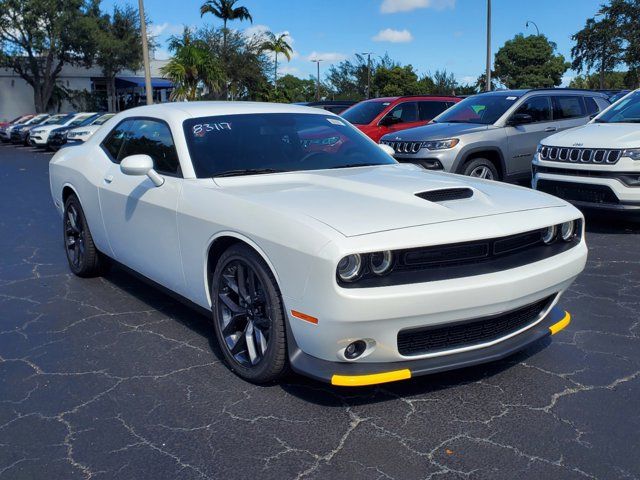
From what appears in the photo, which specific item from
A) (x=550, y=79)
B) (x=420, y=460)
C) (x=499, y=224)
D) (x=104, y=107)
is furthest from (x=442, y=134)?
(x=550, y=79)

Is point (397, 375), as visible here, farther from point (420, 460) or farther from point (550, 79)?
point (550, 79)

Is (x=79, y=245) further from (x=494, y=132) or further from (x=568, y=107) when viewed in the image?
(x=568, y=107)

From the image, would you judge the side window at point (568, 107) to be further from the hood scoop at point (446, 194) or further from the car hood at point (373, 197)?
the hood scoop at point (446, 194)

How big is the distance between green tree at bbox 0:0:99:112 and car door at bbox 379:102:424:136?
114ft

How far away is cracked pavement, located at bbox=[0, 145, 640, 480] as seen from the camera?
2.70 meters

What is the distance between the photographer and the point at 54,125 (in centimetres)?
2562

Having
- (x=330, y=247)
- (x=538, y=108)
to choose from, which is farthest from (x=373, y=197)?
(x=538, y=108)

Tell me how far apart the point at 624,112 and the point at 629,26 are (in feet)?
110

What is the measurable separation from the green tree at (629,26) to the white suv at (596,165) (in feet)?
108

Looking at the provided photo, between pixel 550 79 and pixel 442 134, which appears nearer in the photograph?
pixel 442 134

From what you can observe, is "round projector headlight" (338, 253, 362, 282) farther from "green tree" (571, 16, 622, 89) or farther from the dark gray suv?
"green tree" (571, 16, 622, 89)

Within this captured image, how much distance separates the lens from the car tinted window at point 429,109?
12492mm

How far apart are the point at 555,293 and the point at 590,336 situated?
0.85 metres

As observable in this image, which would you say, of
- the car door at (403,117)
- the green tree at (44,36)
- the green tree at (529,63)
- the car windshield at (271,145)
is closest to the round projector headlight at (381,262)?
the car windshield at (271,145)
